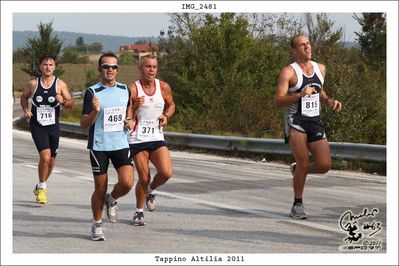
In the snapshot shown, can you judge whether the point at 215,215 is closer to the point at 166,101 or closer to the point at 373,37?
the point at 166,101

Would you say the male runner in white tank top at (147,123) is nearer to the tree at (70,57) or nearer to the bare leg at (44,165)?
the bare leg at (44,165)

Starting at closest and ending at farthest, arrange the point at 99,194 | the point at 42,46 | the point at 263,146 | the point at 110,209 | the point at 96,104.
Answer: the point at 96,104
the point at 99,194
the point at 110,209
the point at 263,146
the point at 42,46

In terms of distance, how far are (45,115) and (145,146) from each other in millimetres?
2515

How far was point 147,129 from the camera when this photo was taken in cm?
998

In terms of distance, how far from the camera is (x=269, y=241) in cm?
886

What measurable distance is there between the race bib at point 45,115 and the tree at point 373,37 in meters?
23.5

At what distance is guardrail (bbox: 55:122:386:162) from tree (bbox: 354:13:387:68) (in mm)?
15716

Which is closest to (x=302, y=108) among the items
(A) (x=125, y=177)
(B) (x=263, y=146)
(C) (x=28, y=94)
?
(A) (x=125, y=177)

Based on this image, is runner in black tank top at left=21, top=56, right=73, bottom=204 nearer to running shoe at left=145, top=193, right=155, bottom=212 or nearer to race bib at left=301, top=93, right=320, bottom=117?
running shoe at left=145, top=193, right=155, bottom=212

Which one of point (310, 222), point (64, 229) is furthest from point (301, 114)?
point (64, 229)

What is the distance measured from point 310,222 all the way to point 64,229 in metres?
2.85

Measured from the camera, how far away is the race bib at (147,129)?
996cm

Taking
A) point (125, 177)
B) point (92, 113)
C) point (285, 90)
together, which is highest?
point (285, 90)

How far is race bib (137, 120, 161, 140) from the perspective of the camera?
32.7 feet
